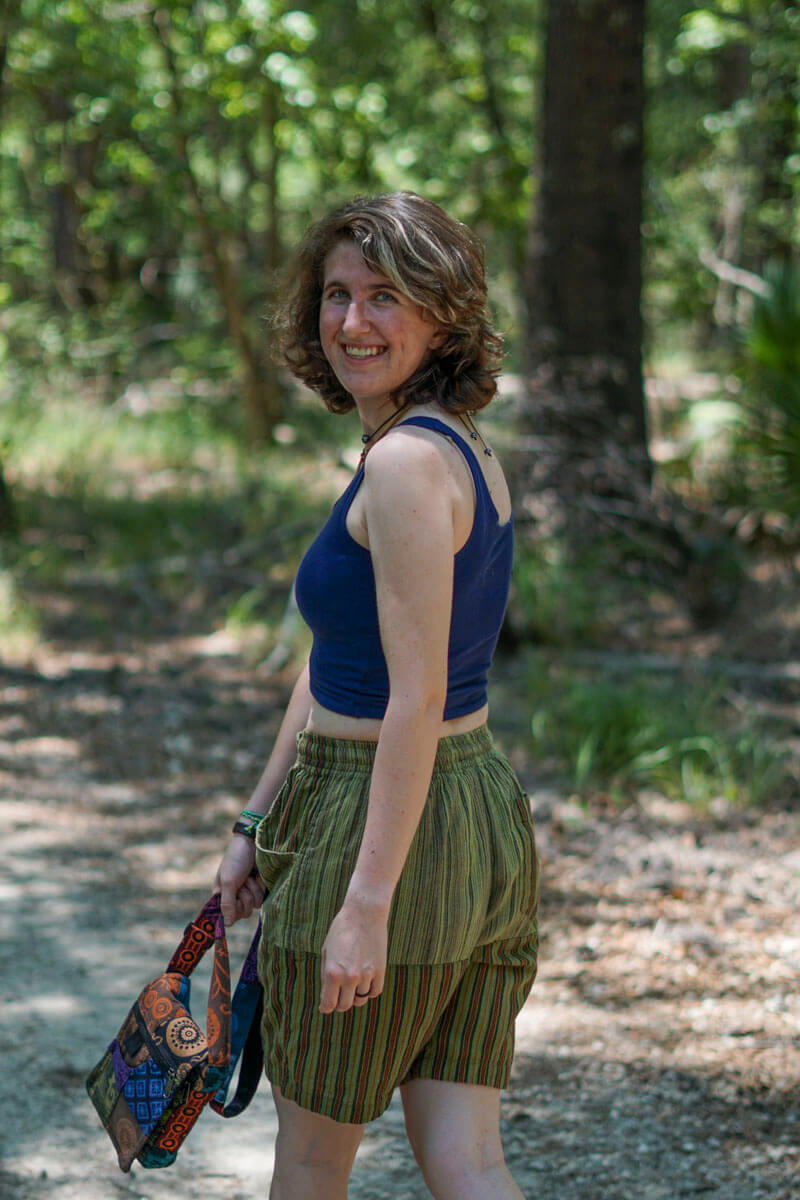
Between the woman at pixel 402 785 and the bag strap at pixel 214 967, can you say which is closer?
the woman at pixel 402 785

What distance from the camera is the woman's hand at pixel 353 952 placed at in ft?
5.67

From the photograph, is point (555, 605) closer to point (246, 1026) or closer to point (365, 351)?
point (246, 1026)

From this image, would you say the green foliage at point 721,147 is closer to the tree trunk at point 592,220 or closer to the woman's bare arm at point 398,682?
the tree trunk at point 592,220

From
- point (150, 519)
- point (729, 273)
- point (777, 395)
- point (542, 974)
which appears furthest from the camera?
point (729, 273)

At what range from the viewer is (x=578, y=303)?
295 inches

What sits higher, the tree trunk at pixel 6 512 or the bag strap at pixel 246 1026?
the tree trunk at pixel 6 512

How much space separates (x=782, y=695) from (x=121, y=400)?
28.1 feet

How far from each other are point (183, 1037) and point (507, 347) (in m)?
5.73

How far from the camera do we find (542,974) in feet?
12.0

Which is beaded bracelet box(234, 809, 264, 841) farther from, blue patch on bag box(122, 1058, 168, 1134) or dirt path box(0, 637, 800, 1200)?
dirt path box(0, 637, 800, 1200)

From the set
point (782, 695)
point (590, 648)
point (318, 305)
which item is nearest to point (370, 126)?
point (590, 648)

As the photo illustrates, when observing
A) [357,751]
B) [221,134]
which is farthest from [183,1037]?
[221,134]

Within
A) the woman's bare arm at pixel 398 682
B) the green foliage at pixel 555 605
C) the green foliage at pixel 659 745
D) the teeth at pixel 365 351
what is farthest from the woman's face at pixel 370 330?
the green foliage at pixel 555 605

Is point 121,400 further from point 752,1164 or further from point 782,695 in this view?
point 752,1164
